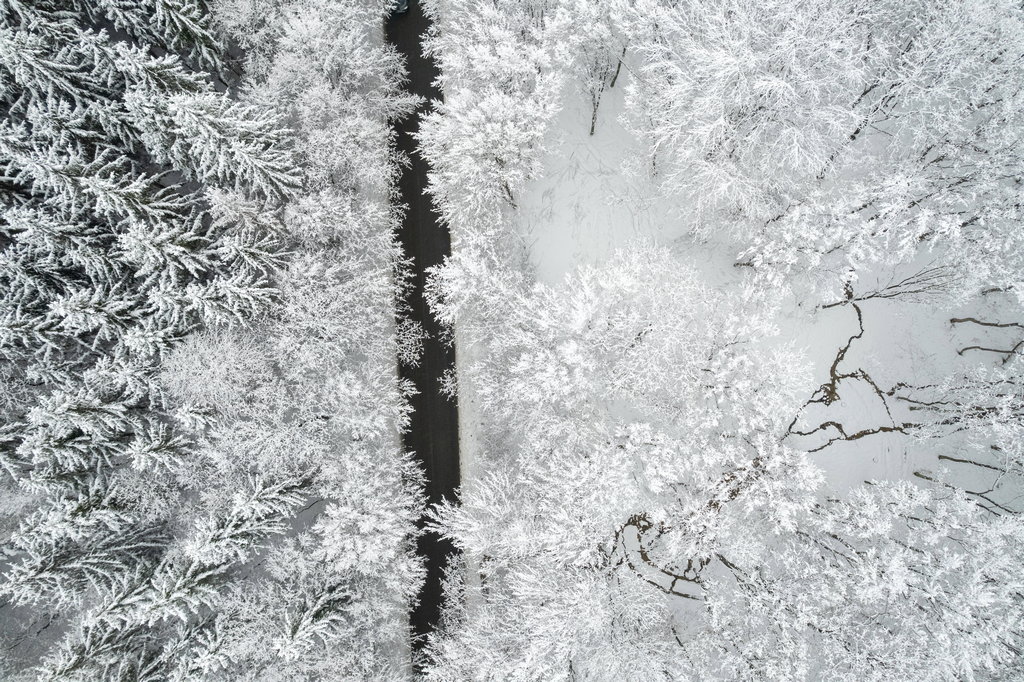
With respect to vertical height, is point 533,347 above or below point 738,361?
below

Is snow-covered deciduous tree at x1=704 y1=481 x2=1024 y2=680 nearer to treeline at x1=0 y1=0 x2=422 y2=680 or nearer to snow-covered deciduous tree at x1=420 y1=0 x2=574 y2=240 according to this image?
treeline at x1=0 y1=0 x2=422 y2=680

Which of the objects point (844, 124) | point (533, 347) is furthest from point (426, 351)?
point (844, 124)

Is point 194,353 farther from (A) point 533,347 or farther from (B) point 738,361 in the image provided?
(B) point 738,361

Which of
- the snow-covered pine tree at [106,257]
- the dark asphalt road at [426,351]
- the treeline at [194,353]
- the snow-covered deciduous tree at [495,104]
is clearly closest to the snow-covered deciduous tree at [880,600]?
the dark asphalt road at [426,351]

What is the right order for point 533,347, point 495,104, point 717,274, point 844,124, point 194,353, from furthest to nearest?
point 717,274 < point 533,347 < point 194,353 < point 844,124 < point 495,104

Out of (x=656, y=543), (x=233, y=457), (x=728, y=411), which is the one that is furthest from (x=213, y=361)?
(x=728, y=411)

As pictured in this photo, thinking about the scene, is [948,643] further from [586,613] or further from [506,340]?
[506,340]

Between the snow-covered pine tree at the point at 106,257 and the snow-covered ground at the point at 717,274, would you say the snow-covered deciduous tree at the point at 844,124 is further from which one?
the snow-covered pine tree at the point at 106,257
